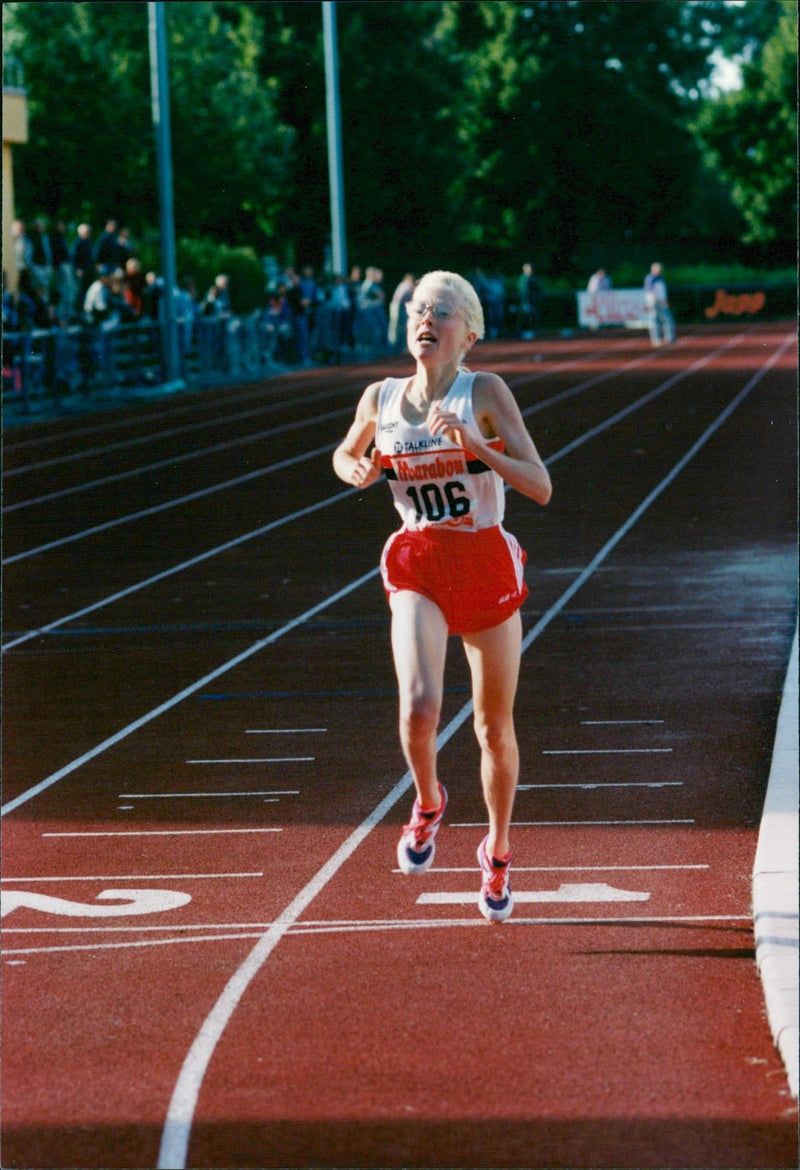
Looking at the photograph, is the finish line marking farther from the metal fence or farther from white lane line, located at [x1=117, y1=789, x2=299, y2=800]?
the metal fence

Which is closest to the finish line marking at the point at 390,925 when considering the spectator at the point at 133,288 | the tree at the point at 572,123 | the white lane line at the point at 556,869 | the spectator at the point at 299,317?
the white lane line at the point at 556,869

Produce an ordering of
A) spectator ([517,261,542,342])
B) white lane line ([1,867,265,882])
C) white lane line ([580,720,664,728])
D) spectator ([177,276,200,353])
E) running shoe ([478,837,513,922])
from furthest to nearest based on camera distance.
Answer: spectator ([517,261,542,342]) → spectator ([177,276,200,353]) → white lane line ([580,720,664,728]) → white lane line ([1,867,265,882]) → running shoe ([478,837,513,922])

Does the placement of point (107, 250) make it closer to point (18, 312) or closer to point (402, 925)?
point (18, 312)

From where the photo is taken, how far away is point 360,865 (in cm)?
801

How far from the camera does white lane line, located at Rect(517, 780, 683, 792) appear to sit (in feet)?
30.1

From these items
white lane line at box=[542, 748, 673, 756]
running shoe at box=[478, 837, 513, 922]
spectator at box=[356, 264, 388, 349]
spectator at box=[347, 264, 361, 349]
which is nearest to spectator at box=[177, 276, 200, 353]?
spectator at box=[347, 264, 361, 349]

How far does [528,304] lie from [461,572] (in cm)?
5384

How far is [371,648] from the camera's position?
1311 cm

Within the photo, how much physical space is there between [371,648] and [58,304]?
21.0 m

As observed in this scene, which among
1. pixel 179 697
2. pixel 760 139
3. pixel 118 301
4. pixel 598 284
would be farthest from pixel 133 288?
pixel 760 139

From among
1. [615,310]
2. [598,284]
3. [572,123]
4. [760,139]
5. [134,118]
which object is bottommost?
[615,310]

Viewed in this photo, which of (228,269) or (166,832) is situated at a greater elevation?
(228,269)

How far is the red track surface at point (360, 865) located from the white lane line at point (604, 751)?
0.17 feet

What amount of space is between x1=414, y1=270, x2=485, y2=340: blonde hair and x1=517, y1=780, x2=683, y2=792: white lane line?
3.68 meters
